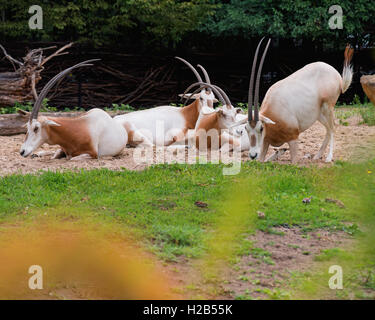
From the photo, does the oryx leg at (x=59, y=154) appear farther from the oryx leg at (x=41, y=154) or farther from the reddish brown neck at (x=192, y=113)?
the reddish brown neck at (x=192, y=113)

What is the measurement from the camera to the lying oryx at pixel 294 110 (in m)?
6.59

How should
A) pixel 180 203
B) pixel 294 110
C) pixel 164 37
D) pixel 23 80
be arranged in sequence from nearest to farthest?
1. pixel 180 203
2. pixel 294 110
3. pixel 23 80
4. pixel 164 37

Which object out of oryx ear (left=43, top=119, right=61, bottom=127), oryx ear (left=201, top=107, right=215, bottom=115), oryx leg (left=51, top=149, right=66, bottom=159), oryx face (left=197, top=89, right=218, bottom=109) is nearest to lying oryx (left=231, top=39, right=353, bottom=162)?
oryx ear (left=201, top=107, right=215, bottom=115)

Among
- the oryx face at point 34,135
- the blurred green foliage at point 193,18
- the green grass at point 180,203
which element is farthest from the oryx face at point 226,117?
the blurred green foliage at point 193,18

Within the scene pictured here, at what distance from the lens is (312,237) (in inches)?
171

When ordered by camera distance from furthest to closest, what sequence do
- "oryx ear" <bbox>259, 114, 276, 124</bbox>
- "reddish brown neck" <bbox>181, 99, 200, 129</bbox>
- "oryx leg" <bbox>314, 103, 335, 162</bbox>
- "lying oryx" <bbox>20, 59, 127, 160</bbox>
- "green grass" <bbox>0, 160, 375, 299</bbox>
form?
"reddish brown neck" <bbox>181, 99, 200, 129</bbox> → "lying oryx" <bbox>20, 59, 127, 160</bbox> → "oryx leg" <bbox>314, 103, 335, 162</bbox> → "oryx ear" <bbox>259, 114, 276, 124</bbox> → "green grass" <bbox>0, 160, 375, 299</bbox>

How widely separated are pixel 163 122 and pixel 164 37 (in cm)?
687

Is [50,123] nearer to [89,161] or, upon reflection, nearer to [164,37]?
[89,161]

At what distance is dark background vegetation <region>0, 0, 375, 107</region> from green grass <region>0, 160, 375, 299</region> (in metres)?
7.93

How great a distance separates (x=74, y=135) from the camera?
722 centimetres

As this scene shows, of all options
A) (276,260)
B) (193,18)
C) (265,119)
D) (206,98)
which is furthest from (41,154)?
(193,18)

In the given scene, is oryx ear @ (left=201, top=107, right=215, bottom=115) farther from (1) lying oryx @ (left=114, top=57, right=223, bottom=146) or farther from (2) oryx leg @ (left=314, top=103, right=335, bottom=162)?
(2) oryx leg @ (left=314, top=103, right=335, bottom=162)

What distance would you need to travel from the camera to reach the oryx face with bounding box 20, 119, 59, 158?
7043 millimetres
